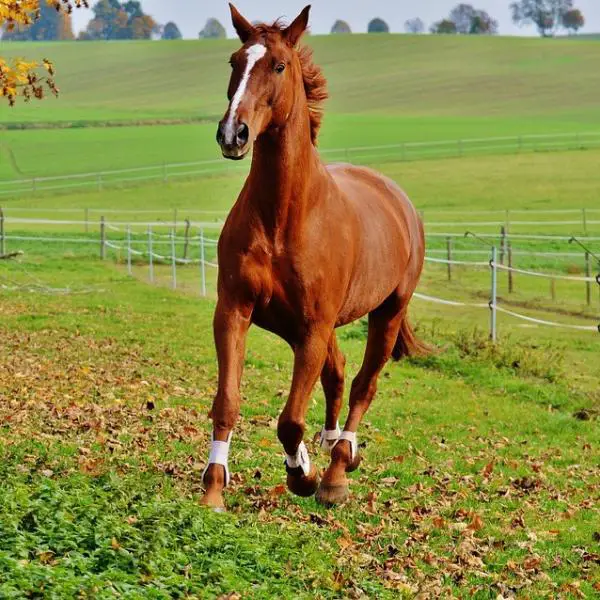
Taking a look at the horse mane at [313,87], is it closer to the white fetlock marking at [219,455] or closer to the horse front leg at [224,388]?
the horse front leg at [224,388]

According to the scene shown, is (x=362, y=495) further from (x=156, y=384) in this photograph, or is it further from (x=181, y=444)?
(x=156, y=384)

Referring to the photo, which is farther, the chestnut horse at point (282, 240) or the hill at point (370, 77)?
the hill at point (370, 77)

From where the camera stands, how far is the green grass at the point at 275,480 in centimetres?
583

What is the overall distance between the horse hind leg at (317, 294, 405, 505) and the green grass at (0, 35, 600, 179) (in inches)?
2496

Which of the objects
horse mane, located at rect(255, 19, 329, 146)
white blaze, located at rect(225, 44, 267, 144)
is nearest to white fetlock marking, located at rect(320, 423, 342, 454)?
horse mane, located at rect(255, 19, 329, 146)

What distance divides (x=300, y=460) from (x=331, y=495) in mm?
510

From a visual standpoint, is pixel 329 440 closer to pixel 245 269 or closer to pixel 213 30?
pixel 245 269

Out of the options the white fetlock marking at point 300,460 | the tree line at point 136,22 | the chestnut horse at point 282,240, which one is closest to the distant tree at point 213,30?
the tree line at point 136,22

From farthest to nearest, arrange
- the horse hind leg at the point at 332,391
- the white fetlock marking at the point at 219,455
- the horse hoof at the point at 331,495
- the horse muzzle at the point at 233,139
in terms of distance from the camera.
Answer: the horse hind leg at the point at 332,391, the horse hoof at the point at 331,495, the white fetlock marking at the point at 219,455, the horse muzzle at the point at 233,139

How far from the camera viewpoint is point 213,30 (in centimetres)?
18325

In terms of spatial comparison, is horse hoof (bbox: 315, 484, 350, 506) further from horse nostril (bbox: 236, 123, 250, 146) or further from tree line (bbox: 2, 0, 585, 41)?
tree line (bbox: 2, 0, 585, 41)

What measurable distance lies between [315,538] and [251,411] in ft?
14.3

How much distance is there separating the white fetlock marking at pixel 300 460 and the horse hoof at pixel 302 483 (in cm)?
3

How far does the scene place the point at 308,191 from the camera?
7.54 m
